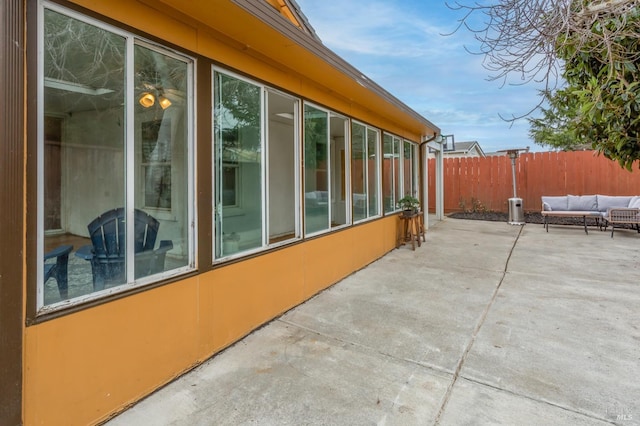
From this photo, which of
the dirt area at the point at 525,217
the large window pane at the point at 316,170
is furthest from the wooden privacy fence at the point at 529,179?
the large window pane at the point at 316,170

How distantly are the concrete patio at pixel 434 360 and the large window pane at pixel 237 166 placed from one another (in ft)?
3.09

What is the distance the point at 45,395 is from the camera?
5.65 feet

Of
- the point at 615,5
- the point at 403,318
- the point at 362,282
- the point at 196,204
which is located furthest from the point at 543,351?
the point at 196,204

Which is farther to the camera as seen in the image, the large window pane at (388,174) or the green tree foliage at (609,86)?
the large window pane at (388,174)

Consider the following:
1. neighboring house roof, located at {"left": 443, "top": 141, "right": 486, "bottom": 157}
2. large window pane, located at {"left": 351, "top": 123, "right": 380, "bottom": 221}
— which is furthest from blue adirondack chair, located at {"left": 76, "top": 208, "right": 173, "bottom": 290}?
neighboring house roof, located at {"left": 443, "top": 141, "right": 486, "bottom": 157}

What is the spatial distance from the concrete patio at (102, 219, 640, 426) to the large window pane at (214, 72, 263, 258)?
0.94 metres

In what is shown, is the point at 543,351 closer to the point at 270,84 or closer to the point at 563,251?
the point at 270,84

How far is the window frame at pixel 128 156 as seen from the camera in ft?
5.69

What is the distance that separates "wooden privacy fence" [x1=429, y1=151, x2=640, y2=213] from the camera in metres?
10.4

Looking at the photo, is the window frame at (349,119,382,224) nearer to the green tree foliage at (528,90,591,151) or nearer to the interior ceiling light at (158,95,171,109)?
the green tree foliage at (528,90,591,151)

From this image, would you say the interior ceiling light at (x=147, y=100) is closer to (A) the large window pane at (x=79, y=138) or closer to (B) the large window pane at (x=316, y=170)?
(A) the large window pane at (x=79, y=138)

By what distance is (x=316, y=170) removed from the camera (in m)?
4.34

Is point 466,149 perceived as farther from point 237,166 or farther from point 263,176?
point 237,166

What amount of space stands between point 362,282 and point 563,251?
14.6 ft
